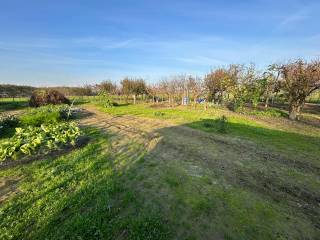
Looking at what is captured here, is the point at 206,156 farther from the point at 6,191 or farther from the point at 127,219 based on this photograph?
the point at 6,191

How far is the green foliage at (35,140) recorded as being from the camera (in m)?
9.85

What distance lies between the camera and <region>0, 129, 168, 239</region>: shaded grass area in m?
5.05

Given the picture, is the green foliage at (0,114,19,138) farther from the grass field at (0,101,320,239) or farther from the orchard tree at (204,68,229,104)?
the orchard tree at (204,68,229,104)

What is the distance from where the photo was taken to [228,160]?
9.79 metres

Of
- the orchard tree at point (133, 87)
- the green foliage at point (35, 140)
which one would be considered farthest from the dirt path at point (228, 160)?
the orchard tree at point (133, 87)

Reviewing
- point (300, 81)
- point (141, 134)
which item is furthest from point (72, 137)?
point (300, 81)

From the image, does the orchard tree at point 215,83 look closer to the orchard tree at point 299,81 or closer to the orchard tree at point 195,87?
the orchard tree at point 195,87

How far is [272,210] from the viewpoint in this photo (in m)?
5.95

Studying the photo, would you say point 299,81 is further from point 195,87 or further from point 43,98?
point 43,98

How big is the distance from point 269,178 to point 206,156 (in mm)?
2940

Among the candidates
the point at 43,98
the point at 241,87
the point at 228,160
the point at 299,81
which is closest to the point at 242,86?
the point at 241,87

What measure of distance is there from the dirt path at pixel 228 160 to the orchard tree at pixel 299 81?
13157mm

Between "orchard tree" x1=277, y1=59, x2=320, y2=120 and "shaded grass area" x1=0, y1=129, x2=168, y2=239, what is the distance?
2066 cm

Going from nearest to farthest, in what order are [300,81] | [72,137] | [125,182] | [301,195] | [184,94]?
[301,195] → [125,182] → [72,137] → [300,81] → [184,94]
